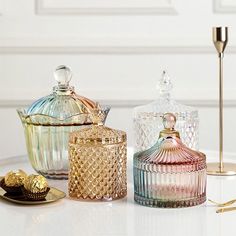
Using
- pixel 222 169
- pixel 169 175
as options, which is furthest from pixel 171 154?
pixel 222 169

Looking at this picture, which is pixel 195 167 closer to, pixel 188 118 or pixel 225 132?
pixel 188 118

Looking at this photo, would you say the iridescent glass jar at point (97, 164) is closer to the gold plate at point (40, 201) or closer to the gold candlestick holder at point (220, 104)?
the gold plate at point (40, 201)

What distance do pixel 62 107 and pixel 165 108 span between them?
0.18m

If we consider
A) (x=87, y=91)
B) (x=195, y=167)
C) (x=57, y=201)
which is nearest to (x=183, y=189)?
(x=195, y=167)

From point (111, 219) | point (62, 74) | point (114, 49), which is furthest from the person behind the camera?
point (114, 49)

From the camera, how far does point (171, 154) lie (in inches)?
36.9

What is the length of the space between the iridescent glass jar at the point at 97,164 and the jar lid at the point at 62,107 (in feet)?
0.42

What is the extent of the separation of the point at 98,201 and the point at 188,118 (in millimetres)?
264

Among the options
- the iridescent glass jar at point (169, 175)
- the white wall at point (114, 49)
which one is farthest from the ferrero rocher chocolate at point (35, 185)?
the white wall at point (114, 49)

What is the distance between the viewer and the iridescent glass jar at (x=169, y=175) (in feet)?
3.03

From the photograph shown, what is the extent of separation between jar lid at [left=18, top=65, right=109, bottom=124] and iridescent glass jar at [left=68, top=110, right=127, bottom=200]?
129 mm

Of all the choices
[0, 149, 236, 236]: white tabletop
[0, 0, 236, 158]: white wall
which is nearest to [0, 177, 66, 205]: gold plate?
[0, 149, 236, 236]: white tabletop

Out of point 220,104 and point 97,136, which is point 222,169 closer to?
point 220,104

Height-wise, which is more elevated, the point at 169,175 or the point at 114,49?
the point at 114,49
